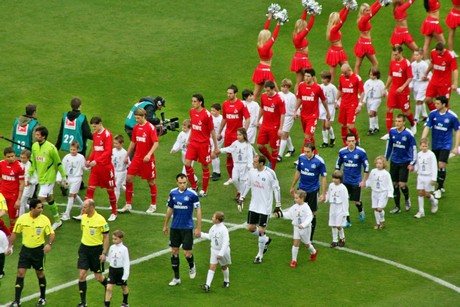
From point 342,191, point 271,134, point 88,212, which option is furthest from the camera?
point 271,134

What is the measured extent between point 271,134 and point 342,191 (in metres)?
4.08

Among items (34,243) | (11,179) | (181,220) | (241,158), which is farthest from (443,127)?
(34,243)

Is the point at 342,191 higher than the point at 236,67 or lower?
lower

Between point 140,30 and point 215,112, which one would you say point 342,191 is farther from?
point 140,30

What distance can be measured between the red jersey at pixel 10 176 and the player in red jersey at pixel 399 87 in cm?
1075

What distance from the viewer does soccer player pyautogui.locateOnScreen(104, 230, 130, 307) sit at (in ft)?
69.8

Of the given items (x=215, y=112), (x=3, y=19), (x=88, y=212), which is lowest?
(x=88, y=212)

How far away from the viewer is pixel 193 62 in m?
37.2

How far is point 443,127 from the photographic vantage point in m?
27.0

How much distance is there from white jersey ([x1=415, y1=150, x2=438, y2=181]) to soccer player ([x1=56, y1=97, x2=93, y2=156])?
812 centimetres

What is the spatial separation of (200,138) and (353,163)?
158 inches

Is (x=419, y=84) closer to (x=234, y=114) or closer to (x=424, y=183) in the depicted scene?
(x=424, y=183)

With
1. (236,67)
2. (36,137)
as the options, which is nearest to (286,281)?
(36,137)

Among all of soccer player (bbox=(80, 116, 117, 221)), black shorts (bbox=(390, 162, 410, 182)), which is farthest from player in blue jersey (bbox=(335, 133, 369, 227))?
soccer player (bbox=(80, 116, 117, 221))
